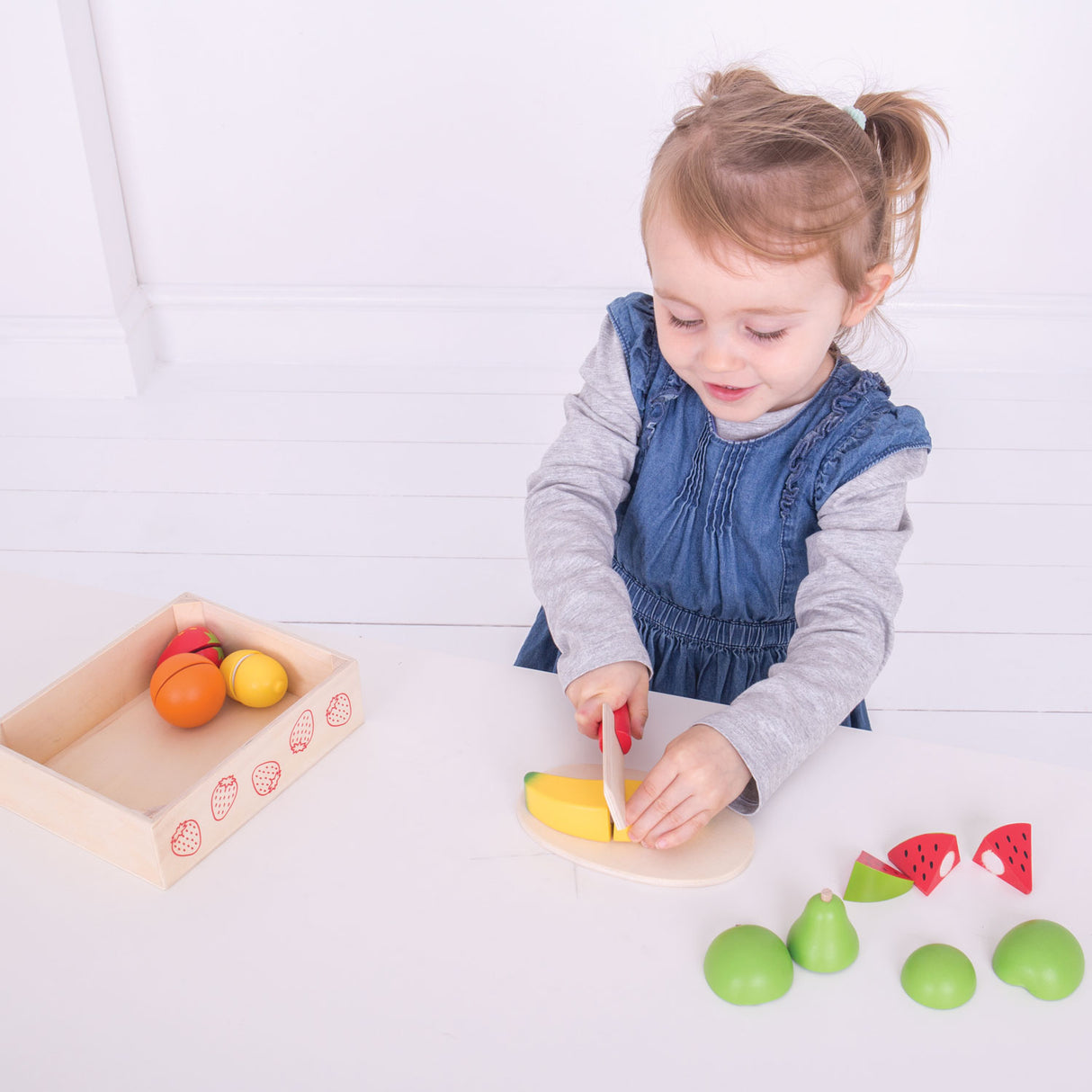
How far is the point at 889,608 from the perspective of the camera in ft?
2.88

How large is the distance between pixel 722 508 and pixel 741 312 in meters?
0.26

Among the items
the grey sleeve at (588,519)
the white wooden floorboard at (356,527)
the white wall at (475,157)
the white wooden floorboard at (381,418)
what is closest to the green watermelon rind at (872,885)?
the grey sleeve at (588,519)

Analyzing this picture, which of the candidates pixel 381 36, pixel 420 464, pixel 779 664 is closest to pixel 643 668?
pixel 779 664

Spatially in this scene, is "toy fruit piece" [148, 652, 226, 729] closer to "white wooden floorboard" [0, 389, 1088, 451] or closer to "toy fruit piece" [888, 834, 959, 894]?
"toy fruit piece" [888, 834, 959, 894]

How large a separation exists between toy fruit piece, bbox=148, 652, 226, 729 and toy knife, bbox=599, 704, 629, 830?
265 mm

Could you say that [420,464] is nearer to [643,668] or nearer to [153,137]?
[153,137]

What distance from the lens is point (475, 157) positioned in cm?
237

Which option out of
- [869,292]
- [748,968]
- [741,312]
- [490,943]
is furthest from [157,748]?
[869,292]

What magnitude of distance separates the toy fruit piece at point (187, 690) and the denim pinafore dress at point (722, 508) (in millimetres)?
498

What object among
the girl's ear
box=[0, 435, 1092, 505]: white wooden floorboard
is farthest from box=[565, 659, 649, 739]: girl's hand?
box=[0, 435, 1092, 505]: white wooden floorboard

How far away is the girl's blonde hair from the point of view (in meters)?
0.82

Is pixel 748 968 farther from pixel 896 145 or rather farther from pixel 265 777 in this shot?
pixel 896 145

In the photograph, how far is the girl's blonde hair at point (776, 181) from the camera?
2.68ft

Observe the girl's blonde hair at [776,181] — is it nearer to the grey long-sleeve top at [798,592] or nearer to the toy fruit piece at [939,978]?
the grey long-sleeve top at [798,592]
